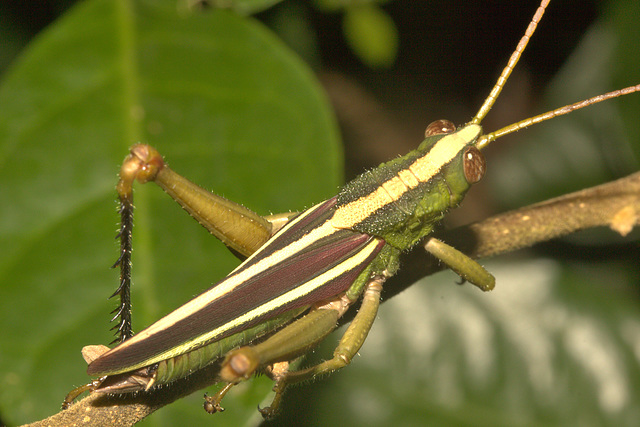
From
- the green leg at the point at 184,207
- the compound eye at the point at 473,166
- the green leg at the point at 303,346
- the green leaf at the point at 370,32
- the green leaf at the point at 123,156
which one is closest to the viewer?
the green leg at the point at 303,346

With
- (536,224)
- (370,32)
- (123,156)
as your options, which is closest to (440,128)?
(536,224)

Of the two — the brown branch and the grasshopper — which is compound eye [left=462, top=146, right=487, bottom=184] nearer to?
the grasshopper

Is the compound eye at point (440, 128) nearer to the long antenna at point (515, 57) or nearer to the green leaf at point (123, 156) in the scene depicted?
the long antenna at point (515, 57)

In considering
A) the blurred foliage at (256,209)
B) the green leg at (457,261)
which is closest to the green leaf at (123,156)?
the blurred foliage at (256,209)

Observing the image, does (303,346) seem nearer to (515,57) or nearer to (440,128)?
(440,128)

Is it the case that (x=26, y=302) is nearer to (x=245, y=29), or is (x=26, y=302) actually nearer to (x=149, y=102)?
(x=149, y=102)
